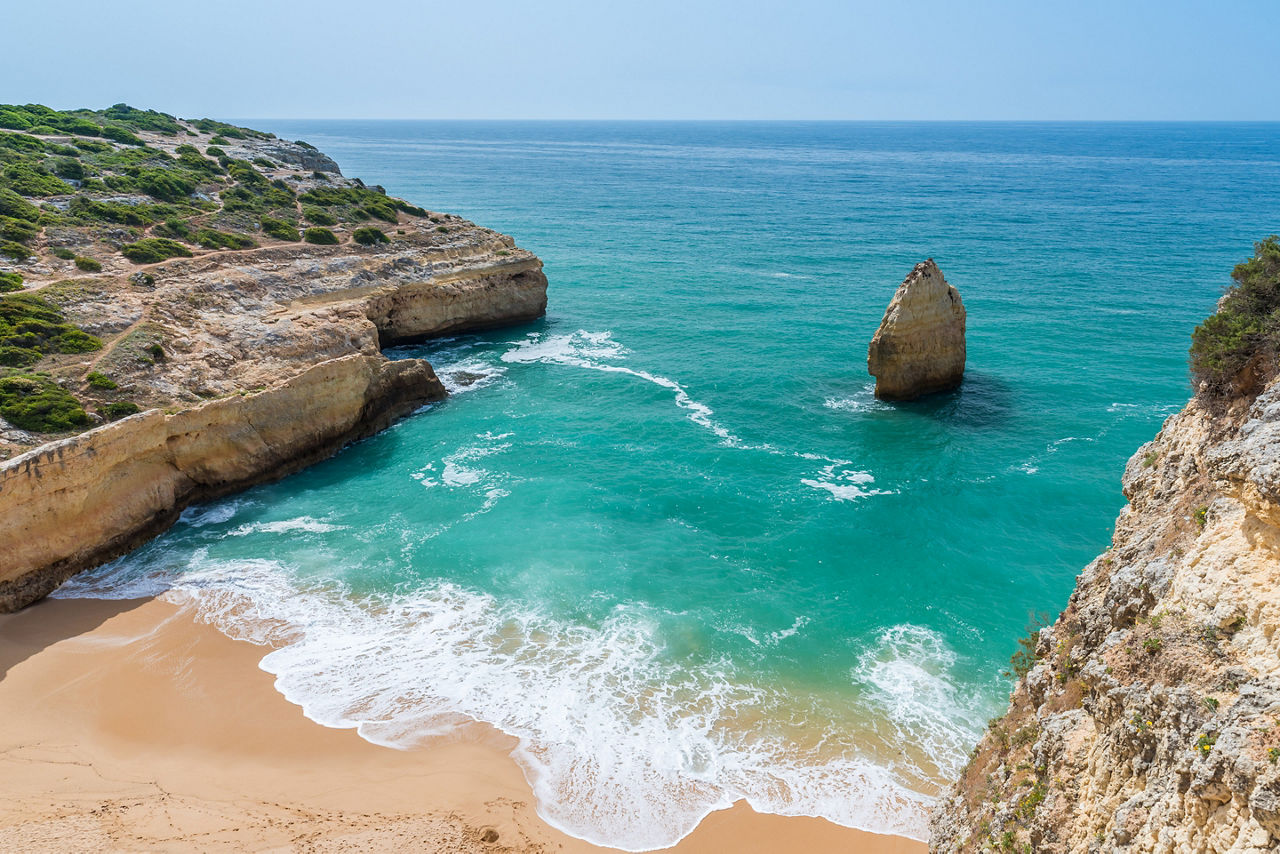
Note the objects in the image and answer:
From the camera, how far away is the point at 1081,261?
63.5 m

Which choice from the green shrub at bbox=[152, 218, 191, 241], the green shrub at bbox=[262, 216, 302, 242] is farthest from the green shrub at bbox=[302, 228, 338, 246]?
the green shrub at bbox=[152, 218, 191, 241]

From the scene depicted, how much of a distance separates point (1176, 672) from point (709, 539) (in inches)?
747

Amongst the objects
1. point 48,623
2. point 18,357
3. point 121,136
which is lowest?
point 48,623

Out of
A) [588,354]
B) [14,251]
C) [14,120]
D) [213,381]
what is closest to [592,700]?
[213,381]

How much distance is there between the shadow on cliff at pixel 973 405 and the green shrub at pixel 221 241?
40304 millimetres

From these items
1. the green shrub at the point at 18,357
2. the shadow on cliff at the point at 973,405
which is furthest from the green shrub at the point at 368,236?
the shadow on cliff at the point at 973,405

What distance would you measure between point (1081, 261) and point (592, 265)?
42640 millimetres

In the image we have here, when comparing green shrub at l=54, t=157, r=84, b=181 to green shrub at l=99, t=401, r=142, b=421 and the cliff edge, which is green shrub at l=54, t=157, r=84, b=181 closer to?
green shrub at l=99, t=401, r=142, b=421

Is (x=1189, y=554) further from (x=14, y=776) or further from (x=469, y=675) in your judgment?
(x=14, y=776)

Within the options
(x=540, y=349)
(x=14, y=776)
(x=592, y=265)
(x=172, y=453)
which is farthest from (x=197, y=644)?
(x=592, y=265)

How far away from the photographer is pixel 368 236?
51281 millimetres

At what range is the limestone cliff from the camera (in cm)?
2603

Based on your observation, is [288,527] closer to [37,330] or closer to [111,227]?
[37,330]

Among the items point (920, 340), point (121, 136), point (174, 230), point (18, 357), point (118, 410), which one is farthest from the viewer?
point (121, 136)
